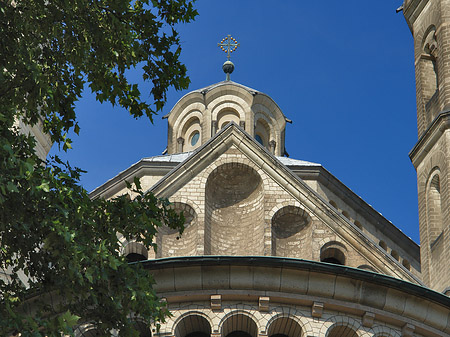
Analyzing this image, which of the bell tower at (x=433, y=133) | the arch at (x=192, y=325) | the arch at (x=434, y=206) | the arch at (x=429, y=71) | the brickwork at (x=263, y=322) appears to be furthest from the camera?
the arch at (x=429, y=71)

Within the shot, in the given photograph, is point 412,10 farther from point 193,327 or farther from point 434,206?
point 193,327

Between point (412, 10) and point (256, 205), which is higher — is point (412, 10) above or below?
above

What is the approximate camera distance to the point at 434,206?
3644 cm

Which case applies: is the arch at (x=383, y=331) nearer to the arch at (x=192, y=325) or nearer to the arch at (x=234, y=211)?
the arch at (x=192, y=325)

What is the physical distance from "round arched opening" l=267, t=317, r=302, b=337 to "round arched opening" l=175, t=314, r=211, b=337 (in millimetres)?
1118

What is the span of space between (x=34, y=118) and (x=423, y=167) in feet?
67.2

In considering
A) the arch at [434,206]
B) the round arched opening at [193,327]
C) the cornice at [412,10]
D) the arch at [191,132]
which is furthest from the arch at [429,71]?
the round arched opening at [193,327]

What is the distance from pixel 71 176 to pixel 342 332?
650 centimetres

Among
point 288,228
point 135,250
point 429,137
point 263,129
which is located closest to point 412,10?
point 429,137

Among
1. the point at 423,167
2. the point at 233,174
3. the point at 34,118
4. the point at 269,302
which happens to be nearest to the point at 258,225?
the point at 233,174

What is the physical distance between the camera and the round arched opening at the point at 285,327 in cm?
2261

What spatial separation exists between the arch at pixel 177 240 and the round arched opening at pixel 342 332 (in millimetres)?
9243

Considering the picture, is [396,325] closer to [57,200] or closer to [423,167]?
[57,200]

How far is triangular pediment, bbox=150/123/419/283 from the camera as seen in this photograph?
1244 inches
